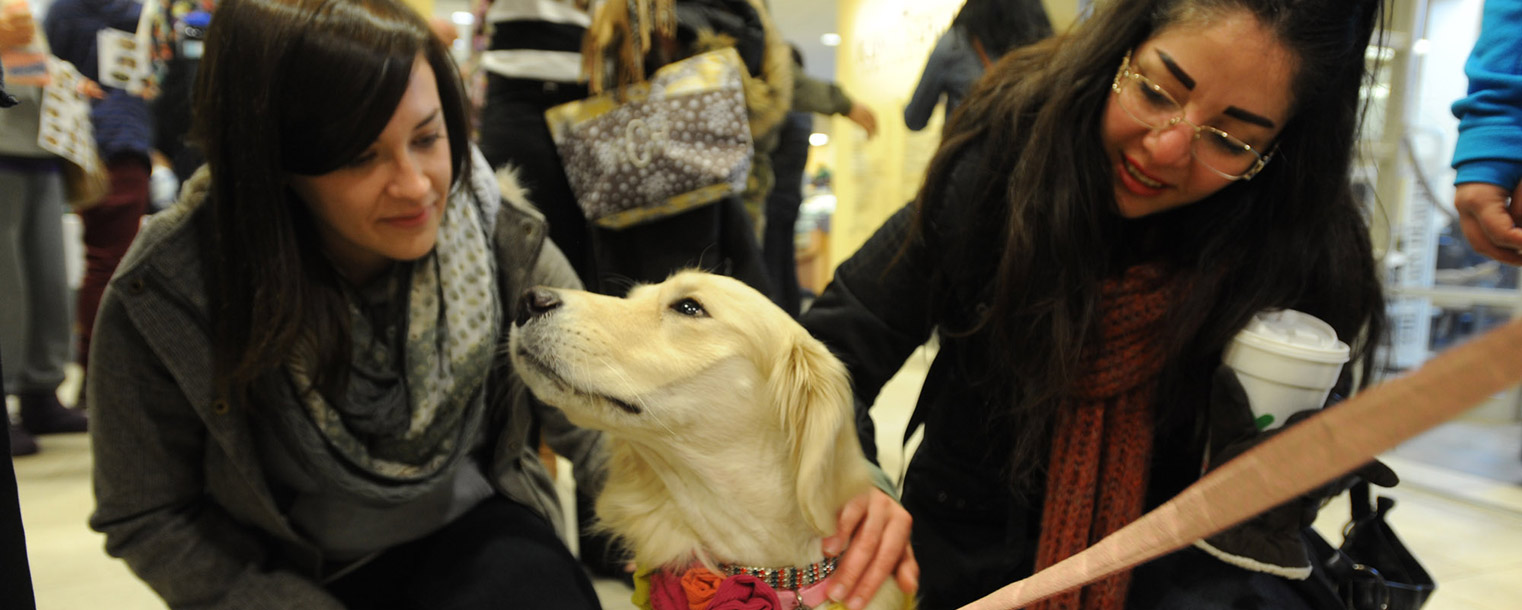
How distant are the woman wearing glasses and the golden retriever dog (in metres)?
0.08

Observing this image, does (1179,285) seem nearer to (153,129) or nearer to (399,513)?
(399,513)

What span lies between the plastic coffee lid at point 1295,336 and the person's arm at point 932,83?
1652 millimetres

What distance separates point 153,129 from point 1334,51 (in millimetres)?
1933

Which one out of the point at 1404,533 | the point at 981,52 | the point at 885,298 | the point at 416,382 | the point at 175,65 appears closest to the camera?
the point at 416,382

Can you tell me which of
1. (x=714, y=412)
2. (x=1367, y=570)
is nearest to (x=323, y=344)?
→ (x=714, y=412)

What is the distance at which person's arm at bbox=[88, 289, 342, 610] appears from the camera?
1002mm

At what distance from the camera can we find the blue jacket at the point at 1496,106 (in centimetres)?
90

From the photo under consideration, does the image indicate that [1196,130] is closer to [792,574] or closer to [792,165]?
[792,574]

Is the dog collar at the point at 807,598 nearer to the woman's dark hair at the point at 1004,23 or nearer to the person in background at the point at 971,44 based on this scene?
the person in background at the point at 971,44

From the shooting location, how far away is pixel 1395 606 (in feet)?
3.64

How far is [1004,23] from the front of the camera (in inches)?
88.6

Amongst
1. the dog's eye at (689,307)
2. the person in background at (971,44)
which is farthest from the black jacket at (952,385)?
the person in background at (971,44)

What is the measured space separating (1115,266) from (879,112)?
2.98 m

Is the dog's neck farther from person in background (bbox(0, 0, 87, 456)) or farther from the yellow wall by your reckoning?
the yellow wall
